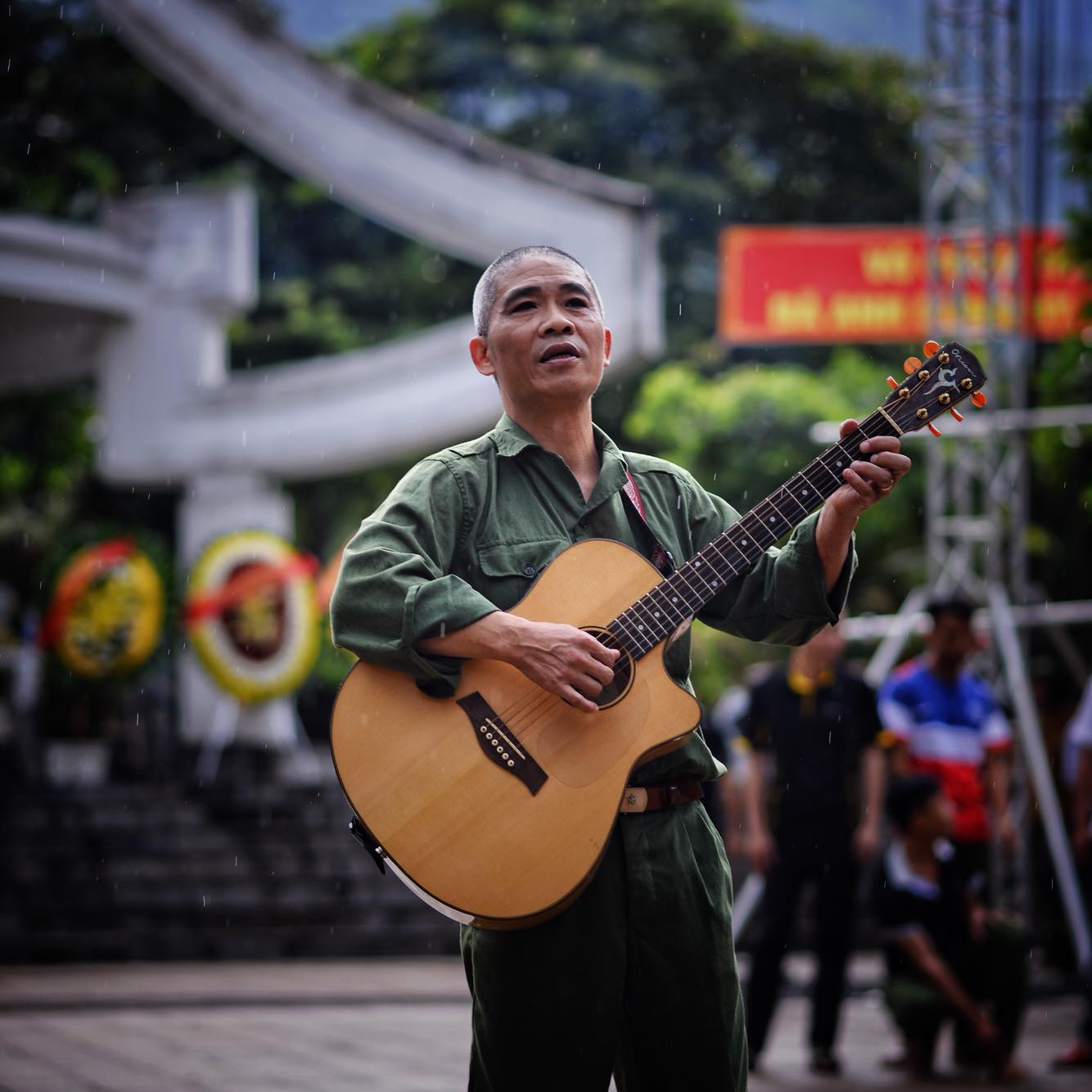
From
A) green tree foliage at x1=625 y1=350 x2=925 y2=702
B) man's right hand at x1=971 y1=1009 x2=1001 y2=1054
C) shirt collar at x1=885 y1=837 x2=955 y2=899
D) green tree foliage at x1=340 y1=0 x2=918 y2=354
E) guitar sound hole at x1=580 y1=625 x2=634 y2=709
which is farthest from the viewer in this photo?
green tree foliage at x1=340 y1=0 x2=918 y2=354

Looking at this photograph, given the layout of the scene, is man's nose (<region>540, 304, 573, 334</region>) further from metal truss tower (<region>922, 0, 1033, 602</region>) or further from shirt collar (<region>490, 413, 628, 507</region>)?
metal truss tower (<region>922, 0, 1033, 602</region>)

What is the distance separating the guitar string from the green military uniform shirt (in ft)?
0.23

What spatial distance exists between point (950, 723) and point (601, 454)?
177 inches

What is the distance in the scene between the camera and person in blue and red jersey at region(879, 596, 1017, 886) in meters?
7.29

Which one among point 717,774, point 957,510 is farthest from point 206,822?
point 717,774

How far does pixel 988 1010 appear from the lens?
711 cm

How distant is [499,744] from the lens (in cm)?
295

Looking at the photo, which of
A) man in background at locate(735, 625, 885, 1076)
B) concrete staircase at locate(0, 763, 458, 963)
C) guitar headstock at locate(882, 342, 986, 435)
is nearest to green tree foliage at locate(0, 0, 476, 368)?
concrete staircase at locate(0, 763, 458, 963)

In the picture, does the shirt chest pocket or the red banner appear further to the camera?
the red banner

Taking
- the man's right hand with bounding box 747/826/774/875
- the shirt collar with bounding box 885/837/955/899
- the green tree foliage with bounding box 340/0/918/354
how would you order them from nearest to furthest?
the shirt collar with bounding box 885/837/955/899
the man's right hand with bounding box 747/826/774/875
the green tree foliage with bounding box 340/0/918/354

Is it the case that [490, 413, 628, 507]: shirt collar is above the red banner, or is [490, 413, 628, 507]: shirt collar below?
below

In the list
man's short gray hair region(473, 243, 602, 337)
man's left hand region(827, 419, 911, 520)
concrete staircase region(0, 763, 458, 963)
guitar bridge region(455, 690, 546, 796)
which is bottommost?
concrete staircase region(0, 763, 458, 963)

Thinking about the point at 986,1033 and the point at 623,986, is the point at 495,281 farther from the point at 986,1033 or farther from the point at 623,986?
the point at 986,1033

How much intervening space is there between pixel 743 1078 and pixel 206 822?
10621 mm
